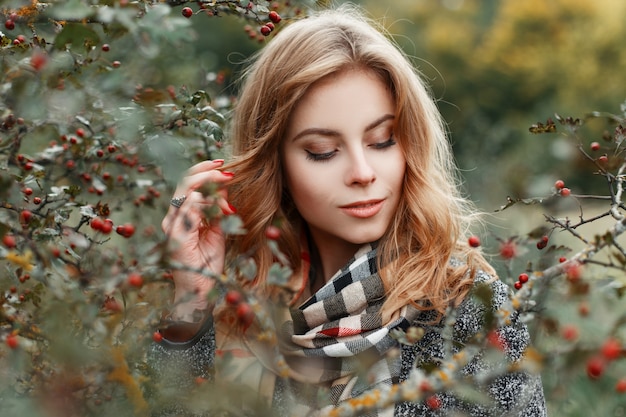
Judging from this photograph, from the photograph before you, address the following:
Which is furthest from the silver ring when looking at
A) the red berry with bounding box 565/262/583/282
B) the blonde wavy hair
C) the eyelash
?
the red berry with bounding box 565/262/583/282

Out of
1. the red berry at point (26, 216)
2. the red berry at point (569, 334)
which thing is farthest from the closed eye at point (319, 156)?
the red berry at point (569, 334)

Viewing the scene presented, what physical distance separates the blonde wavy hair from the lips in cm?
12

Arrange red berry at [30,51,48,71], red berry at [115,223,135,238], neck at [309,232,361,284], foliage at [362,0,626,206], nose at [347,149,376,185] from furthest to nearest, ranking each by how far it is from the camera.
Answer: foliage at [362,0,626,206]
neck at [309,232,361,284]
nose at [347,149,376,185]
red berry at [115,223,135,238]
red berry at [30,51,48,71]

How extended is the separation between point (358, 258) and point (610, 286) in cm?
99

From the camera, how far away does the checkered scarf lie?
72.2 inches

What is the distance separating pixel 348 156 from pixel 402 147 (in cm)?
16

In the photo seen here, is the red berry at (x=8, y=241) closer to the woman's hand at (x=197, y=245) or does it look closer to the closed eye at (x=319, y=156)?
the woman's hand at (x=197, y=245)

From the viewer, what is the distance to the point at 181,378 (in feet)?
3.28

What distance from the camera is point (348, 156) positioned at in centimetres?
189

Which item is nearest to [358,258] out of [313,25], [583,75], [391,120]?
[391,120]

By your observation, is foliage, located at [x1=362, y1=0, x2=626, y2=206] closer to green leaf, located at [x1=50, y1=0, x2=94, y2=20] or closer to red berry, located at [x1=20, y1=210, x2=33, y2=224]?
red berry, located at [x1=20, y1=210, x2=33, y2=224]

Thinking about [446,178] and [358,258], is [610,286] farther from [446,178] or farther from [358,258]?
[446,178]

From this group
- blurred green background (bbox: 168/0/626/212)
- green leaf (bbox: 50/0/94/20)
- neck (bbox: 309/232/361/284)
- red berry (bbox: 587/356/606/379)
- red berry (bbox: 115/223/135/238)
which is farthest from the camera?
blurred green background (bbox: 168/0/626/212)

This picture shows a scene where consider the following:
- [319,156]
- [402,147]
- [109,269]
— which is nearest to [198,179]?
[319,156]
